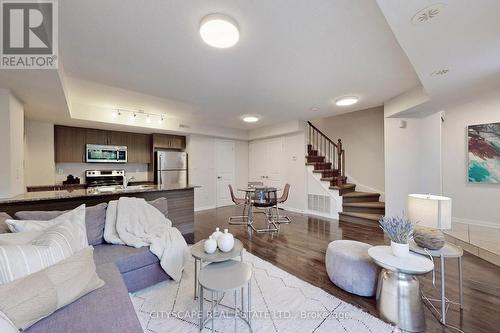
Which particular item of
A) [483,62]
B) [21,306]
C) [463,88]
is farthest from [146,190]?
[463,88]

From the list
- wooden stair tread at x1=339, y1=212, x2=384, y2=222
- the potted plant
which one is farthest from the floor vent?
the potted plant

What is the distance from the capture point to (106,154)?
16.7ft

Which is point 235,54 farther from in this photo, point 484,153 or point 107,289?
point 484,153

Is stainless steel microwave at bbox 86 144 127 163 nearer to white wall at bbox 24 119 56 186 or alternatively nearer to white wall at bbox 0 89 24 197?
white wall at bbox 24 119 56 186

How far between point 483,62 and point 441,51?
659 millimetres

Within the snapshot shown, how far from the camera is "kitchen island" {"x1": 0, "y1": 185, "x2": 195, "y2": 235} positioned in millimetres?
2465

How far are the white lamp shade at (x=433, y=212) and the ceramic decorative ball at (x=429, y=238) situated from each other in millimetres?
118

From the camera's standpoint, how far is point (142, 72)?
2.76 m

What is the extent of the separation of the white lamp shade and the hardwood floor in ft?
2.51

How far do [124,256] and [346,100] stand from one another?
4.17 meters

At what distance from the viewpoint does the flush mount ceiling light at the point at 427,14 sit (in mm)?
1387

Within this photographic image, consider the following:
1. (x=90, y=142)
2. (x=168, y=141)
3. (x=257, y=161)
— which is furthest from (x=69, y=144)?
(x=257, y=161)

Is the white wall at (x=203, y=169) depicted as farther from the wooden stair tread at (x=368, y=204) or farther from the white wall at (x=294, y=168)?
the wooden stair tread at (x=368, y=204)

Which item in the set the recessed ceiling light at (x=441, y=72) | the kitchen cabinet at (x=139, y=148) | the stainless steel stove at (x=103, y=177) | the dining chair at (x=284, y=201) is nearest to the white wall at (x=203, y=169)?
the kitchen cabinet at (x=139, y=148)
